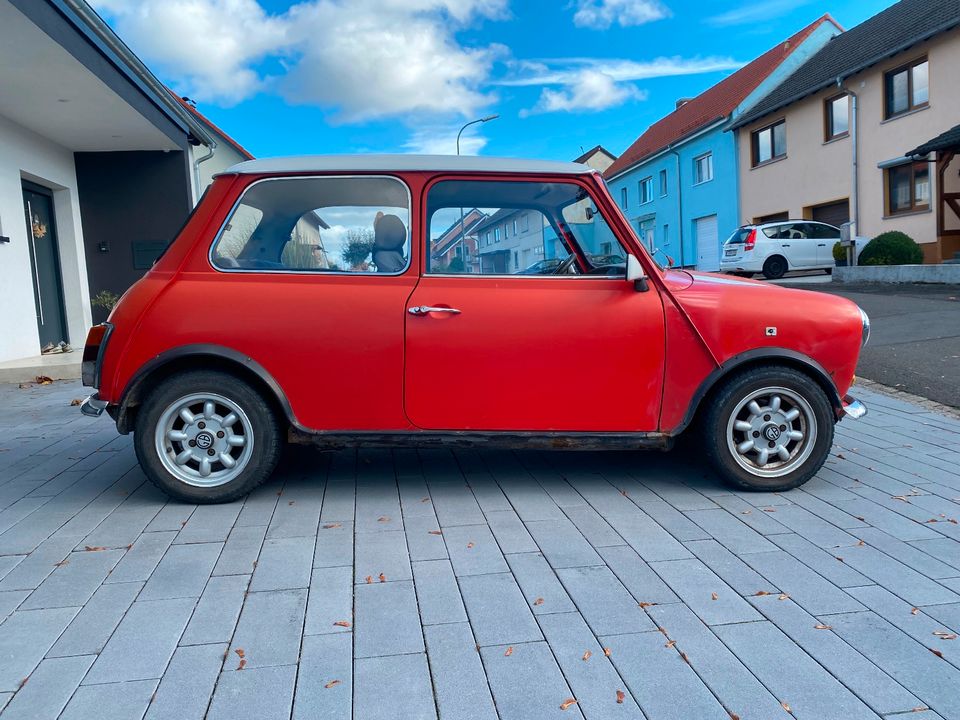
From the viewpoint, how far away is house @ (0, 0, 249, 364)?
8195 mm

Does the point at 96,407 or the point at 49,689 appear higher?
the point at 96,407

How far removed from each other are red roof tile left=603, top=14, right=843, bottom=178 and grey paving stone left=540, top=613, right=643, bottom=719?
31.1m

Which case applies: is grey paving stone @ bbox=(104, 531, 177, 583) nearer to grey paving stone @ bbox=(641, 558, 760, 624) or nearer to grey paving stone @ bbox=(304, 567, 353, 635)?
grey paving stone @ bbox=(304, 567, 353, 635)

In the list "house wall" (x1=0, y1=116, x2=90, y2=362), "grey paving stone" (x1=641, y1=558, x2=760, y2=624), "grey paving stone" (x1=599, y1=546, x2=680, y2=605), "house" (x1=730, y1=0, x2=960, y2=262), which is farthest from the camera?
"house" (x1=730, y1=0, x2=960, y2=262)

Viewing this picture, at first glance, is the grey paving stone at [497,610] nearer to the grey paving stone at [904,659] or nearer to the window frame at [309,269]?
the grey paving stone at [904,659]

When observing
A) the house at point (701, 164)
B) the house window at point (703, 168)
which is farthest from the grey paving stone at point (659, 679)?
the house window at point (703, 168)

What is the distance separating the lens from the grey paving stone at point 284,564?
3.16m

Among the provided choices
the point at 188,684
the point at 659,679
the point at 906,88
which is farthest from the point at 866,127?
the point at 188,684

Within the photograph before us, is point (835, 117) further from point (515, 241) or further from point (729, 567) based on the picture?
point (729, 567)

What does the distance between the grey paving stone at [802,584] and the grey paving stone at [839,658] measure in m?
0.08

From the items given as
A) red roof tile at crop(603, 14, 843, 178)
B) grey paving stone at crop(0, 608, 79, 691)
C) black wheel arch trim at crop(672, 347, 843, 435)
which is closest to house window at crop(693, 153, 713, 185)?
red roof tile at crop(603, 14, 843, 178)

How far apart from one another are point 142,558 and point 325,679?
1467 millimetres

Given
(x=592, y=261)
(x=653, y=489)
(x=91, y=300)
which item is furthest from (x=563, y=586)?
(x=91, y=300)

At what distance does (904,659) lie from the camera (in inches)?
98.3
